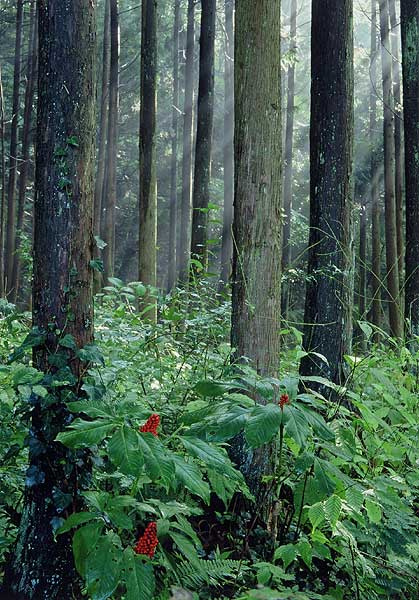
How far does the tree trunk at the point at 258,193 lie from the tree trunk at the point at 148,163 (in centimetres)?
773

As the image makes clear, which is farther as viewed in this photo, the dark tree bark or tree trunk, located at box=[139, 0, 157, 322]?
tree trunk, located at box=[139, 0, 157, 322]

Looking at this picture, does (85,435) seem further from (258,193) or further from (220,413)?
(258,193)

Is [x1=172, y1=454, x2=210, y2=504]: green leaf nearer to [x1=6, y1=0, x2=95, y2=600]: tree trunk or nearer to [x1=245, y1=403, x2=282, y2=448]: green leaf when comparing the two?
[x1=245, y1=403, x2=282, y2=448]: green leaf

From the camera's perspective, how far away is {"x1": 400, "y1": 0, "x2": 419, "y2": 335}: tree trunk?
10.6 metres

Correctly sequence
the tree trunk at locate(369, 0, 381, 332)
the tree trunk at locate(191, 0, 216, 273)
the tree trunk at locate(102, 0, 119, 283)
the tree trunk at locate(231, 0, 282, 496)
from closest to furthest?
the tree trunk at locate(231, 0, 282, 496)
the tree trunk at locate(191, 0, 216, 273)
the tree trunk at locate(102, 0, 119, 283)
the tree trunk at locate(369, 0, 381, 332)

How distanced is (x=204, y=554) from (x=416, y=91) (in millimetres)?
9208

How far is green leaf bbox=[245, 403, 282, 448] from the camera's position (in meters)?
2.90

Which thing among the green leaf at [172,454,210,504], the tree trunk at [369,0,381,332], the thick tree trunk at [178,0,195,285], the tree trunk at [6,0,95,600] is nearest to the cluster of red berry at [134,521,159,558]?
the green leaf at [172,454,210,504]

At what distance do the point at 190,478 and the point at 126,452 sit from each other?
296 mm

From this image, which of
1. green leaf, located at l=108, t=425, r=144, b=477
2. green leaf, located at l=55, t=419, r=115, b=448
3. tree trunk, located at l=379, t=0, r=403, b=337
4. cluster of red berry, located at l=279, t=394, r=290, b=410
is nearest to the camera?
green leaf, located at l=108, t=425, r=144, b=477

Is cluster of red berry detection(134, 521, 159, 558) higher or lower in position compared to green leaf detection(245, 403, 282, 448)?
lower

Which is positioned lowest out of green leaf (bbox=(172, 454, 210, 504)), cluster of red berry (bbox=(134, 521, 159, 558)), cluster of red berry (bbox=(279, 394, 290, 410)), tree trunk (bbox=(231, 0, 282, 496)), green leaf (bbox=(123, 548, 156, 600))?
green leaf (bbox=(123, 548, 156, 600))

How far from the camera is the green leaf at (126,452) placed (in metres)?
2.68

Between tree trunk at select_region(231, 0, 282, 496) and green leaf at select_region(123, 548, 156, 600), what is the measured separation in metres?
2.20
